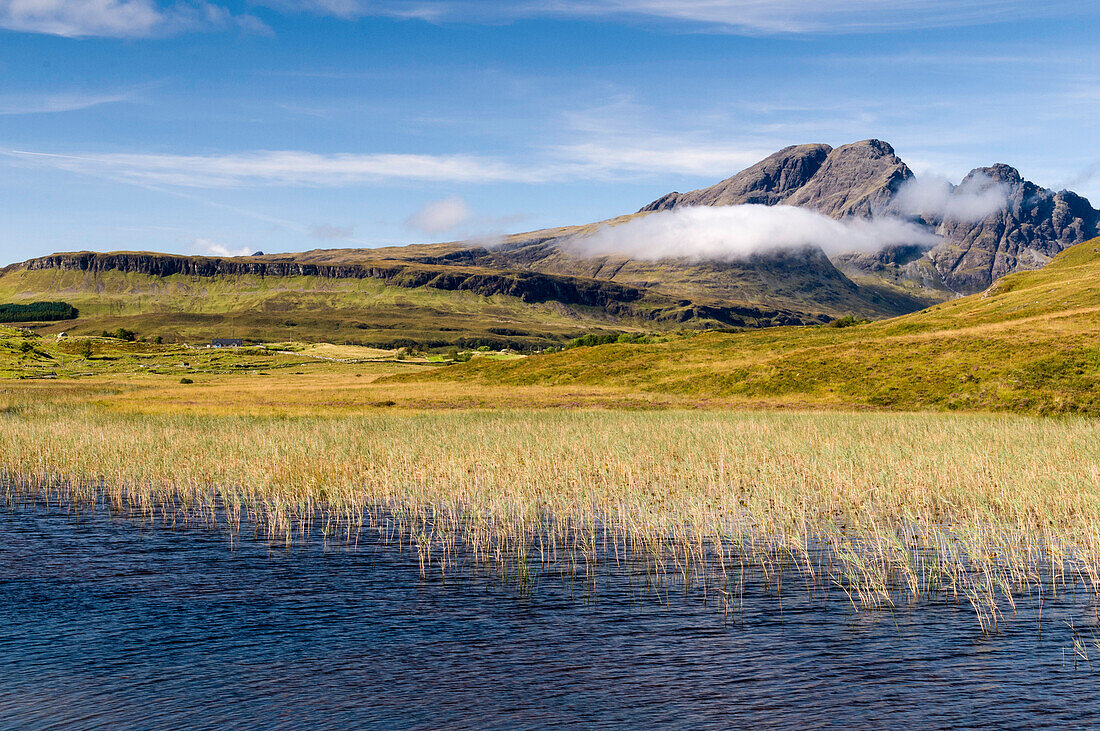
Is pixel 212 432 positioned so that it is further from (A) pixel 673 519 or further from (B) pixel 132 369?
(B) pixel 132 369

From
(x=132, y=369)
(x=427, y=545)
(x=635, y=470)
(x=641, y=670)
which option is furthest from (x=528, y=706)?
(x=132, y=369)

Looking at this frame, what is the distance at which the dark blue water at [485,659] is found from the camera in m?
11.7

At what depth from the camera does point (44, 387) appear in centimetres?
9925

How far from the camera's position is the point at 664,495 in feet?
88.8

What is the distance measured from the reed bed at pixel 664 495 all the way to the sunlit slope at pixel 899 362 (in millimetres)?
21684

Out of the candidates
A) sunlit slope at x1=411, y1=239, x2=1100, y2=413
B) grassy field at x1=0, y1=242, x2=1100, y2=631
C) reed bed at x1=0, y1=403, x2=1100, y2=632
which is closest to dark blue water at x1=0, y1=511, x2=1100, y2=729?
reed bed at x1=0, y1=403, x2=1100, y2=632

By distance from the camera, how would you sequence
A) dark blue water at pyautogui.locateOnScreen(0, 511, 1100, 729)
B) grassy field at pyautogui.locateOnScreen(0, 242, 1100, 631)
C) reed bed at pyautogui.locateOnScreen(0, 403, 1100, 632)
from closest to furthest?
dark blue water at pyautogui.locateOnScreen(0, 511, 1100, 729)
reed bed at pyautogui.locateOnScreen(0, 403, 1100, 632)
grassy field at pyautogui.locateOnScreen(0, 242, 1100, 631)

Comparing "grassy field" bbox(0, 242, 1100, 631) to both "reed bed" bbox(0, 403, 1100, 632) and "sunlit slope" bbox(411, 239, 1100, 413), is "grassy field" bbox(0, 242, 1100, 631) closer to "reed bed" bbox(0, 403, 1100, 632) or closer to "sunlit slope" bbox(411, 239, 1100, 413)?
"reed bed" bbox(0, 403, 1100, 632)

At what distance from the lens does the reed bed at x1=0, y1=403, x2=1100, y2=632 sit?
18953mm

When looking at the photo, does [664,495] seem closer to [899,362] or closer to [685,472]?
[685,472]

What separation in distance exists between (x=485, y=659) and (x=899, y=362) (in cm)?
7165

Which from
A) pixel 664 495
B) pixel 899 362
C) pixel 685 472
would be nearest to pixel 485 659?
pixel 664 495

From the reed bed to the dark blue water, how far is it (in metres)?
1.40

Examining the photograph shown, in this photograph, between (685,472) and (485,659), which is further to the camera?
(685,472)
